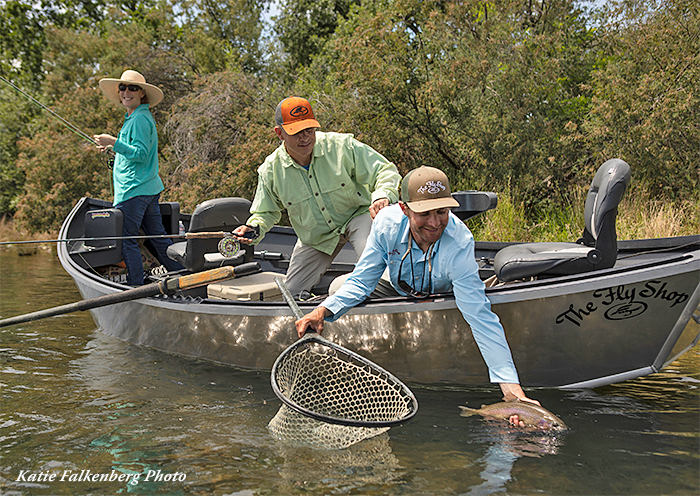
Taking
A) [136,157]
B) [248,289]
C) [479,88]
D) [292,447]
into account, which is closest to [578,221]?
[479,88]

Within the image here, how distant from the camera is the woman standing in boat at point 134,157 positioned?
5.30 metres

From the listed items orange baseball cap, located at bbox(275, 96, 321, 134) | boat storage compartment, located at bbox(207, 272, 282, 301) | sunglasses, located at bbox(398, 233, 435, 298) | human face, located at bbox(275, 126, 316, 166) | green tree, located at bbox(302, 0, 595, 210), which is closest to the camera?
sunglasses, located at bbox(398, 233, 435, 298)

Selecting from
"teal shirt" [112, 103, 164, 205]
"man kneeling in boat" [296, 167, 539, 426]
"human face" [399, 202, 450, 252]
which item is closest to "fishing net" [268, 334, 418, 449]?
"man kneeling in boat" [296, 167, 539, 426]

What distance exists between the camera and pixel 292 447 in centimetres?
299

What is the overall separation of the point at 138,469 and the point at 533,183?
27.2 ft

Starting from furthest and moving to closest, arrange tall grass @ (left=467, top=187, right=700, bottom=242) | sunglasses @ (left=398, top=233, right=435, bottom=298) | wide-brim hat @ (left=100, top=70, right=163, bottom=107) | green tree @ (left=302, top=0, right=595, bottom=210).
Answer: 1. green tree @ (left=302, top=0, right=595, bottom=210)
2. tall grass @ (left=467, top=187, right=700, bottom=242)
3. wide-brim hat @ (left=100, top=70, right=163, bottom=107)
4. sunglasses @ (left=398, top=233, right=435, bottom=298)

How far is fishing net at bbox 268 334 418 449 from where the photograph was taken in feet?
9.29

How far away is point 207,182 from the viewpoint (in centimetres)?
1144

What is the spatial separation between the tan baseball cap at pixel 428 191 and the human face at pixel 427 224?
2.2 inches

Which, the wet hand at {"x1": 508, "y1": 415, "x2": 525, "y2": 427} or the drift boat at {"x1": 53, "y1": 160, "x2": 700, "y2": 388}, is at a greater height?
the drift boat at {"x1": 53, "y1": 160, "x2": 700, "y2": 388}

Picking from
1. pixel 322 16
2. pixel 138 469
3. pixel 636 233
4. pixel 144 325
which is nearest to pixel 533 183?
pixel 636 233

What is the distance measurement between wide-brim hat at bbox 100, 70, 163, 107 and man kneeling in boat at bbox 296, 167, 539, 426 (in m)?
3.11

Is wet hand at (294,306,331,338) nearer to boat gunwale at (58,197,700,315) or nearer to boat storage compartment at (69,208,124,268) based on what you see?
boat gunwale at (58,197,700,315)

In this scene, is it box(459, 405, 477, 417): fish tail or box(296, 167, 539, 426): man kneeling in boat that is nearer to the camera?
box(296, 167, 539, 426): man kneeling in boat
